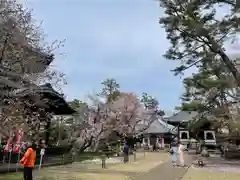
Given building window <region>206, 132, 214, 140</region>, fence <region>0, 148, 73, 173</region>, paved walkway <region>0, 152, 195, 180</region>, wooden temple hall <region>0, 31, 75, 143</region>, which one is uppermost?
wooden temple hall <region>0, 31, 75, 143</region>

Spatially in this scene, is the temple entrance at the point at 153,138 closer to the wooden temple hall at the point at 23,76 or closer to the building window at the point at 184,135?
the building window at the point at 184,135

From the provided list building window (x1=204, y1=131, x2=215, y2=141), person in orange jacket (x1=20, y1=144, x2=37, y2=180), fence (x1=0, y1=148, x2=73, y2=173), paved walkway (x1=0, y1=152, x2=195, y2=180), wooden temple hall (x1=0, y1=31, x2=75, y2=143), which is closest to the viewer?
person in orange jacket (x1=20, y1=144, x2=37, y2=180)

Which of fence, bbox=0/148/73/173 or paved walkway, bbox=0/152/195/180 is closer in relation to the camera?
paved walkway, bbox=0/152/195/180

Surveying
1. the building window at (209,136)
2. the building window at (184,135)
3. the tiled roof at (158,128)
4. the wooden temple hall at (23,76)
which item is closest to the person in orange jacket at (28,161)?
the wooden temple hall at (23,76)

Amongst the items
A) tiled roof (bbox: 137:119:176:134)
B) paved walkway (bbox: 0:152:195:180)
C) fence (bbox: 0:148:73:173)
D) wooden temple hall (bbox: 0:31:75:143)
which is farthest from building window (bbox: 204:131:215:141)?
wooden temple hall (bbox: 0:31:75:143)

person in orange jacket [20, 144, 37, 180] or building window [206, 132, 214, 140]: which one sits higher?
building window [206, 132, 214, 140]

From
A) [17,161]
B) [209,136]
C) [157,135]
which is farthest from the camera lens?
[157,135]

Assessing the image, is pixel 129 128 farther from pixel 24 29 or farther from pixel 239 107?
pixel 24 29

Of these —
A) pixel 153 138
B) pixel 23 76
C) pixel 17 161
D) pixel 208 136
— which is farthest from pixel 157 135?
pixel 23 76

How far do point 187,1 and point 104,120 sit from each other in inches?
873

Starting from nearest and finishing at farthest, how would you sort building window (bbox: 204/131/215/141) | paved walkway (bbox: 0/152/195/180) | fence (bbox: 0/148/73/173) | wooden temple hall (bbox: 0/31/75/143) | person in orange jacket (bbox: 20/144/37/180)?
person in orange jacket (bbox: 20/144/37/180)
wooden temple hall (bbox: 0/31/75/143)
paved walkway (bbox: 0/152/195/180)
fence (bbox: 0/148/73/173)
building window (bbox: 204/131/215/141)

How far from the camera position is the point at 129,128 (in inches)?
1933

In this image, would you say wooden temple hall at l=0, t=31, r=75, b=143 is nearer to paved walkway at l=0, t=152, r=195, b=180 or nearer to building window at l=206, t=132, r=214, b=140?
paved walkway at l=0, t=152, r=195, b=180

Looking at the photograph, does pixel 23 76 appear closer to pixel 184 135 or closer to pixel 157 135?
pixel 184 135
